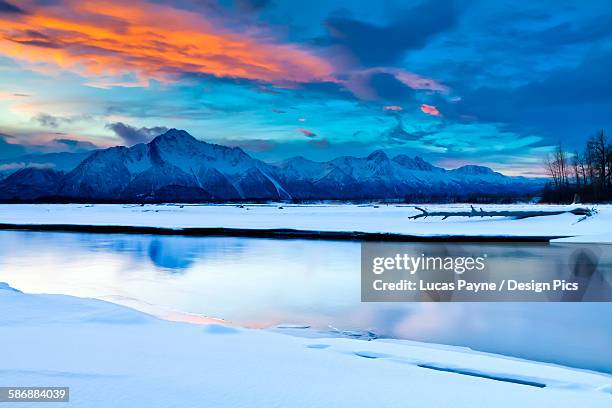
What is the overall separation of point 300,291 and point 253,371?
8.87 meters

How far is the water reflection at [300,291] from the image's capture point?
371 inches

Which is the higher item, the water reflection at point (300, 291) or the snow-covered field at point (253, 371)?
the snow-covered field at point (253, 371)

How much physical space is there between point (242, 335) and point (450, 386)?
11.6 feet

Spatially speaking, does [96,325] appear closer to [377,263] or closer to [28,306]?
[28,306]

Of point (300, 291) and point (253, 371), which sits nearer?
point (253, 371)

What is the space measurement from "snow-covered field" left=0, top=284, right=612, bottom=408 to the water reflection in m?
1.66

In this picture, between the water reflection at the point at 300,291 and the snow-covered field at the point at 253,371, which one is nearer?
the snow-covered field at the point at 253,371

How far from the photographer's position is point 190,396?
4816mm

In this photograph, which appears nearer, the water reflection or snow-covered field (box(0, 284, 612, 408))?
snow-covered field (box(0, 284, 612, 408))

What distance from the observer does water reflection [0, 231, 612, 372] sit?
9.44 metres

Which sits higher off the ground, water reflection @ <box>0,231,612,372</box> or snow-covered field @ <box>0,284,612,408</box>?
snow-covered field @ <box>0,284,612,408</box>

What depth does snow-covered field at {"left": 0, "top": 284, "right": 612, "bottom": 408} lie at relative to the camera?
493cm

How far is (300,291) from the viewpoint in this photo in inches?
579

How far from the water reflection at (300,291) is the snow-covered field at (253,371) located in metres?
1.66
